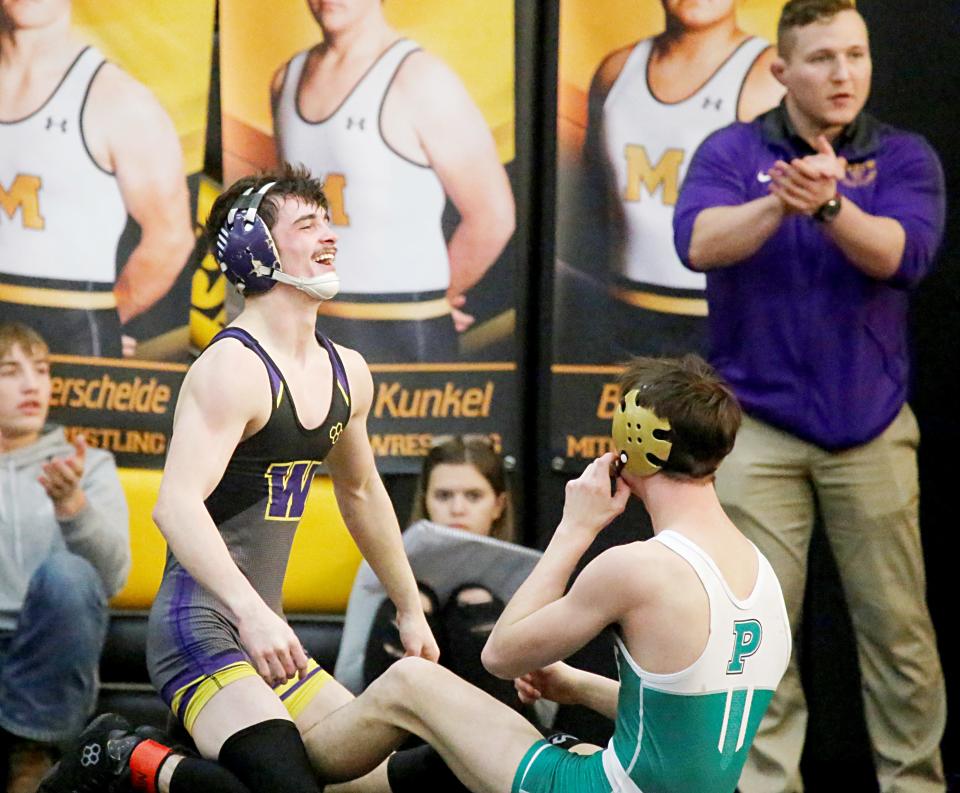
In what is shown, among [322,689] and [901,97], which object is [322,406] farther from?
[901,97]

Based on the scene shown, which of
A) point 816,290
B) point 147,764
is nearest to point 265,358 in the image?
point 147,764

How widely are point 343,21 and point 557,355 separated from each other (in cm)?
116

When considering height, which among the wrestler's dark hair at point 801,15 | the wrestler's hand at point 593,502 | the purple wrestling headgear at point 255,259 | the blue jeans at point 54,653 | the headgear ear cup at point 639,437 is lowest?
the blue jeans at point 54,653

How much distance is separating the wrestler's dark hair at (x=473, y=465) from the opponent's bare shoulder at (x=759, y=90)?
3.98 feet

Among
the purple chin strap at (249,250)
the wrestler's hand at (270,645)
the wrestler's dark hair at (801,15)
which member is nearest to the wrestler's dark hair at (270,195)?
the purple chin strap at (249,250)

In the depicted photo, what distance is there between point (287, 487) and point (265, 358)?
10.7 inches

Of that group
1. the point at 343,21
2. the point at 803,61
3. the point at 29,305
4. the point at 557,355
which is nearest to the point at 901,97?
the point at 803,61

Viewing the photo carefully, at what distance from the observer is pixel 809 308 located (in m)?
4.12

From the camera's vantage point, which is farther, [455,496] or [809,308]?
[455,496]

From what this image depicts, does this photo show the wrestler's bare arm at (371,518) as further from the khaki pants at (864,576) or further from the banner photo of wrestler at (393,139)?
the banner photo of wrestler at (393,139)

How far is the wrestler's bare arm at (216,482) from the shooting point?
2797 mm

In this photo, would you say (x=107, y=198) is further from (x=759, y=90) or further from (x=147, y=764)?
(x=147, y=764)

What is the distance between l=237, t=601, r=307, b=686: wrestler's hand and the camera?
2779mm

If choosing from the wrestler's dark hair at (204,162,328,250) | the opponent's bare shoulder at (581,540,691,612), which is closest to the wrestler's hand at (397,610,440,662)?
the opponent's bare shoulder at (581,540,691,612)
